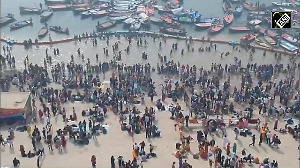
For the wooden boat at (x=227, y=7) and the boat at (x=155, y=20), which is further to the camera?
the wooden boat at (x=227, y=7)

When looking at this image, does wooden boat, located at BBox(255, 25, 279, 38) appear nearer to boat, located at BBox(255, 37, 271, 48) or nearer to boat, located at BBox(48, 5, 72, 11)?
boat, located at BBox(255, 37, 271, 48)

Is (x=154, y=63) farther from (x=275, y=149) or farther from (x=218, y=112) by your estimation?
(x=275, y=149)

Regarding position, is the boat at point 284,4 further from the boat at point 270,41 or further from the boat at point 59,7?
the boat at point 59,7

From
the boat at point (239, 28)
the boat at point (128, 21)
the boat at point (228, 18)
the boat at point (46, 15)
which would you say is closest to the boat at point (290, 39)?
the boat at point (239, 28)

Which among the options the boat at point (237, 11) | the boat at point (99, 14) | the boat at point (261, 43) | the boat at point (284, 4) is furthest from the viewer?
the boat at point (284, 4)

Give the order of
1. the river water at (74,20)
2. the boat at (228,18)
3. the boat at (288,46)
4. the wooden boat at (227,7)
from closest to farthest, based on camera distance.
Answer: the boat at (288,46), the river water at (74,20), the boat at (228,18), the wooden boat at (227,7)

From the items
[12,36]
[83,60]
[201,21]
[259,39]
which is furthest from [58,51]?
[259,39]

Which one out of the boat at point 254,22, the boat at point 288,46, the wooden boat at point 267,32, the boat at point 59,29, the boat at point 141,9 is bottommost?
the boat at point 288,46
